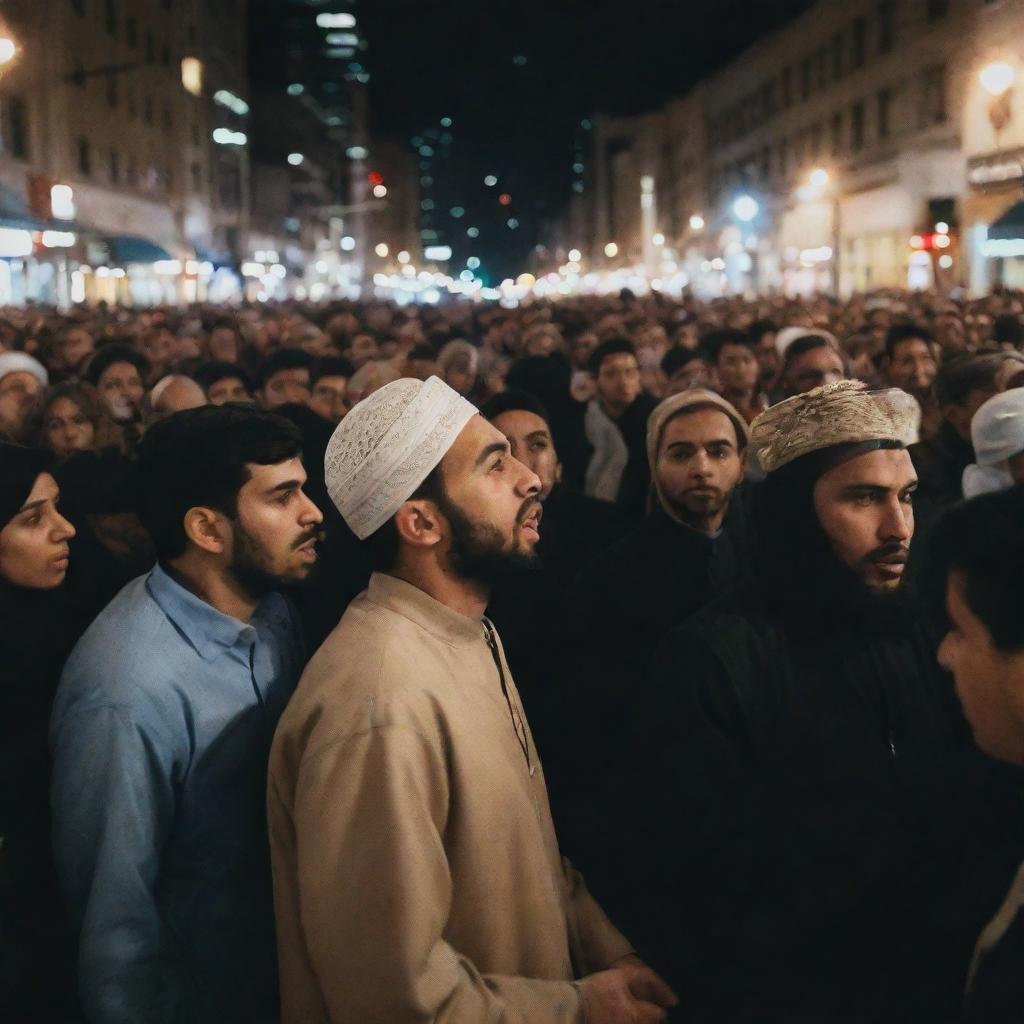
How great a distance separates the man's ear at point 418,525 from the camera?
3.21m

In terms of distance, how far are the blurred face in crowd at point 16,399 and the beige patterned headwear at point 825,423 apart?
5660 millimetres

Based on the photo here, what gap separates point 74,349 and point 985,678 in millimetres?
13277

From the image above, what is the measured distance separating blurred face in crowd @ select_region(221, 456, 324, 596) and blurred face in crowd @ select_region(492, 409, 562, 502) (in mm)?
3048

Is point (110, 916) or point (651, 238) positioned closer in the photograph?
point (110, 916)

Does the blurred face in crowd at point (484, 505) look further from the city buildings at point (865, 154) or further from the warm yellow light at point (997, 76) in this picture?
the warm yellow light at point (997, 76)

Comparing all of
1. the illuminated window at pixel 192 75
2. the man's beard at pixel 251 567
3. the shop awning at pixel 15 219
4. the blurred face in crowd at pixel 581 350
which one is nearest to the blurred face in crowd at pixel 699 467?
the man's beard at pixel 251 567

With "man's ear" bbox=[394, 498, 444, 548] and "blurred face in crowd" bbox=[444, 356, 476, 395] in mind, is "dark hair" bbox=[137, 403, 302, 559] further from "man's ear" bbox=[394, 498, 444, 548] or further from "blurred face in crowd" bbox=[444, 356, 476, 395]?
"blurred face in crowd" bbox=[444, 356, 476, 395]

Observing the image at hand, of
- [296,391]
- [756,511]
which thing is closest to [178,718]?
[756,511]

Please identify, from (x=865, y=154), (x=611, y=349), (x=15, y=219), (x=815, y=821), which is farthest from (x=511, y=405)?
(x=865, y=154)

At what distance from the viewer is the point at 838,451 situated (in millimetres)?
3615

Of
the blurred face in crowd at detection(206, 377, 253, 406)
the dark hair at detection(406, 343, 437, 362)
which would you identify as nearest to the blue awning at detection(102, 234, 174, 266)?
the dark hair at detection(406, 343, 437, 362)

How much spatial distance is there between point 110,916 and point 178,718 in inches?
17.1

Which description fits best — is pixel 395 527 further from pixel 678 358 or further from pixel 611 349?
pixel 678 358

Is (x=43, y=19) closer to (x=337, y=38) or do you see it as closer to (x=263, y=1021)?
(x=263, y=1021)
